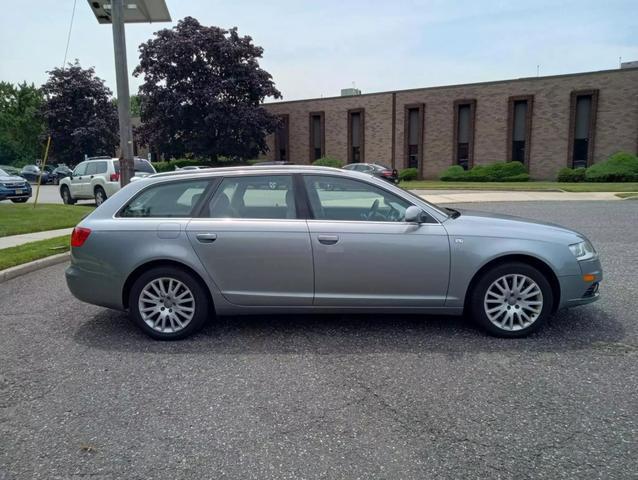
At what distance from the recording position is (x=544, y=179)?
114 feet

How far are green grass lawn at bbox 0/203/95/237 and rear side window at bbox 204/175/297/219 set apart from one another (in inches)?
309

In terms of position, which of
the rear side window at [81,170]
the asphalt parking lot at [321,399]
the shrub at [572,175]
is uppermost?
the rear side window at [81,170]

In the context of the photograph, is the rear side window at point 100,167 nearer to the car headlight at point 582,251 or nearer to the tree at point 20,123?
the car headlight at point 582,251

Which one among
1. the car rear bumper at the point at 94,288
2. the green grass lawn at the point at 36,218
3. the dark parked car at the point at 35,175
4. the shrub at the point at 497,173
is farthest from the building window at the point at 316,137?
the car rear bumper at the point at 94,288

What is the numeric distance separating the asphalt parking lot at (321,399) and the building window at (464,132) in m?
33.2

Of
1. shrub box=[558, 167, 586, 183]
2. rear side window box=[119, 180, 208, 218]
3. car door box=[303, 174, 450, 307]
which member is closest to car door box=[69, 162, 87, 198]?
rear side window box=[119, 180, 208, 218]

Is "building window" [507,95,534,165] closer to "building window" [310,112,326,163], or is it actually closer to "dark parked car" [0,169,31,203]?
"building window" [310,112,326,163]

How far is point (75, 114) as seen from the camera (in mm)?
47531

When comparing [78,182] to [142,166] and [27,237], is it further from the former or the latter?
[27,237]

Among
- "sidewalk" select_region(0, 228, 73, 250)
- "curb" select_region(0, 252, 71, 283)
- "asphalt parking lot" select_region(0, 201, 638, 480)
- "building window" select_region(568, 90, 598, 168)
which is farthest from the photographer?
"building window" select_region(568, 90, 598, 168)

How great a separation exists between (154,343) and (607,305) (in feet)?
15.8

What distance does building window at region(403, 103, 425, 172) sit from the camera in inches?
1519

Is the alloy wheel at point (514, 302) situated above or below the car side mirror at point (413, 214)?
below

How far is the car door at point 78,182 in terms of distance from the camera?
1800cm
